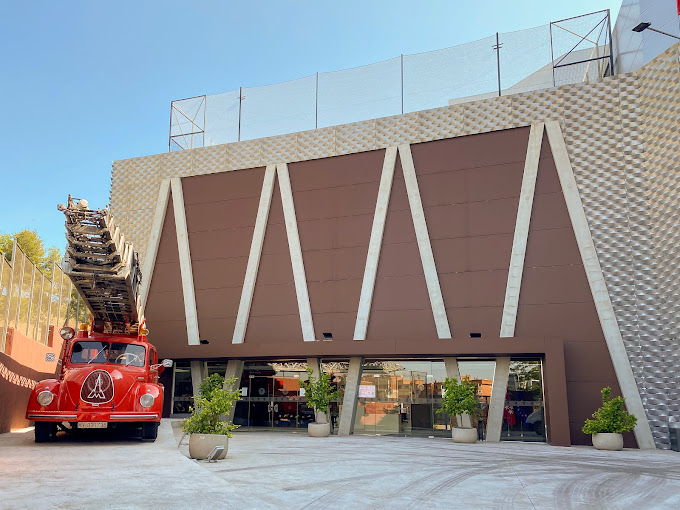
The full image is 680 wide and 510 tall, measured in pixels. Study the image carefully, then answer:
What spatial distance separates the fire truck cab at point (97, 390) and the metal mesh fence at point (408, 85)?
50.1 feet

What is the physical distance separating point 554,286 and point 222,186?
15568 millimetres

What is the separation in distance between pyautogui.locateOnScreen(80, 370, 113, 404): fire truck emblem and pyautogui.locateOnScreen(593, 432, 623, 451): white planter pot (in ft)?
49.1

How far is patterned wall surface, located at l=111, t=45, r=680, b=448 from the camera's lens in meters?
20.0

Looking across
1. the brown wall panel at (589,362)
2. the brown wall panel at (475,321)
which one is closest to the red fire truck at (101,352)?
the brown wall panel at (475,321)

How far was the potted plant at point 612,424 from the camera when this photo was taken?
18766 mm

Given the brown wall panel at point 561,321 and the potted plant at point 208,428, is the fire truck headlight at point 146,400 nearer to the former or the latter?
the potted plant at point 208,428

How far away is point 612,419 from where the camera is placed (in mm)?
18859

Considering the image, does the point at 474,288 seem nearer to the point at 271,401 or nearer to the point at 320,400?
the point at 320,400

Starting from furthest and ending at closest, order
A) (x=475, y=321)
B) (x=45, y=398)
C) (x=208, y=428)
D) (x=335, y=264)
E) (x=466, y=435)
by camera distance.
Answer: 1. (x=335, y=264)
2. (x=475, y=321)
3. (x=466, y=435)
4. (x=45, y=398)
5. (x=208, y=428)

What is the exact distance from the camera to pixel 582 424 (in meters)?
20.7

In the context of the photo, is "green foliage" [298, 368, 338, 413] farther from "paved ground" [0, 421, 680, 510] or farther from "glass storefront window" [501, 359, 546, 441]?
"glass storefront window" [501, 359, 546, 441]

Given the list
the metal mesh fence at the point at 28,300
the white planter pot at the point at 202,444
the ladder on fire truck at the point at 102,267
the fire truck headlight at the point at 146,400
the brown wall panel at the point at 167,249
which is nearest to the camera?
the white planter pot at the point at 202,444

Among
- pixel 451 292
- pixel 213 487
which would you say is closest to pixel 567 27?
pixel 451 292

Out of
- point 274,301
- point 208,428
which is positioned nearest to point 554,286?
point 274,301
